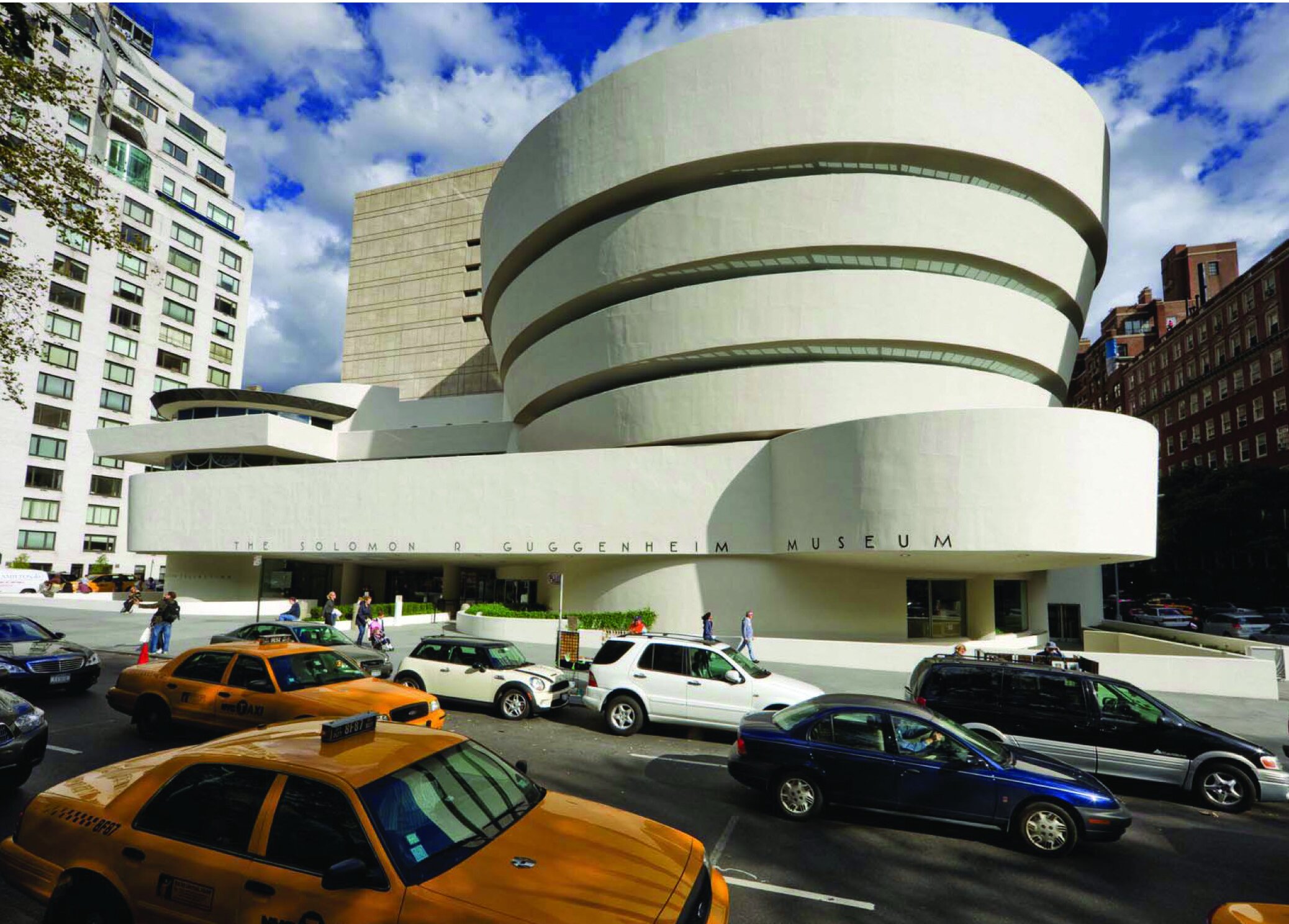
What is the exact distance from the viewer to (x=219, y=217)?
70.6 m

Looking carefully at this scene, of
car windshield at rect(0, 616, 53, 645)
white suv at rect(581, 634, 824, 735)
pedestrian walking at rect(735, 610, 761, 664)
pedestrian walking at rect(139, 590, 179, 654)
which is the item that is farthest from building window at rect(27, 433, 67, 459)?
white suv at rect(581, 634, 824, 735)

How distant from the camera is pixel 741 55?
25.9m

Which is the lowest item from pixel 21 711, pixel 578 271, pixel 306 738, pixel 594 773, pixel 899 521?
pixel 594 773

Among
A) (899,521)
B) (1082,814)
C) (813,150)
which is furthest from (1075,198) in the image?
(1082,814)

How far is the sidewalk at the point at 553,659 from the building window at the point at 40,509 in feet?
78.9

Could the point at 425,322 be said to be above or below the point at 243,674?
above

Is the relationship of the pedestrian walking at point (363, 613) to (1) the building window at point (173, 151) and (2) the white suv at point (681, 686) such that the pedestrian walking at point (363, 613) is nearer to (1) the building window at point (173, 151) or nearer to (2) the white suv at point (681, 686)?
(2) the white suv at point (681, 686)

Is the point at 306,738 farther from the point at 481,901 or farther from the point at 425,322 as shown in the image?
the point at 425,322

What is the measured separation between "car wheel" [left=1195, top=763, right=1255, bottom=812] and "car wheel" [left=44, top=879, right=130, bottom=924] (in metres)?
11.5

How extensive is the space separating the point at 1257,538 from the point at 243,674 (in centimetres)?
5865

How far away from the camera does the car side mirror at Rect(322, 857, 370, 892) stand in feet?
11.3

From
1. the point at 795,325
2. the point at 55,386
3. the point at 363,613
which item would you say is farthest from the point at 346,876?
the point at 55,386

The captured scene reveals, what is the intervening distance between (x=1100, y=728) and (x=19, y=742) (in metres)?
13.2

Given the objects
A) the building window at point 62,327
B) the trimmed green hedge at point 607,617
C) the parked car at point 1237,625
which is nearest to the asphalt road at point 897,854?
the trimmed green hedge at point 607,617
